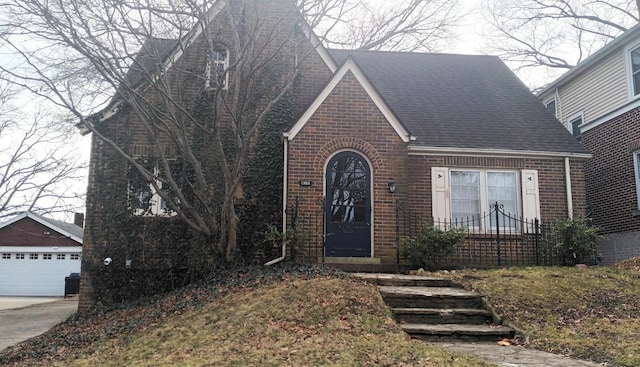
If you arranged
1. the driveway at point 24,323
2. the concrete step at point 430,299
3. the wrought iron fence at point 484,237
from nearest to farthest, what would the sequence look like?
the concrete step at point 430,299 → the driveway at point 24,323 → the wrought iron fence at point 484,237

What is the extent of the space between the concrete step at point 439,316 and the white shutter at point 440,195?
15.9 ft

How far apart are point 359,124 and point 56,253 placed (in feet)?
67.5

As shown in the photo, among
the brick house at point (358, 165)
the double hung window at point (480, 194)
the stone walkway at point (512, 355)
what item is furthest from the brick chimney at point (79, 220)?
the stone walkway at point (512, 355)

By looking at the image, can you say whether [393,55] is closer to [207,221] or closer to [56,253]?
[207,221]

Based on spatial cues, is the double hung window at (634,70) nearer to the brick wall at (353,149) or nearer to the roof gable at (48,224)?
the brick wall at (353,149)

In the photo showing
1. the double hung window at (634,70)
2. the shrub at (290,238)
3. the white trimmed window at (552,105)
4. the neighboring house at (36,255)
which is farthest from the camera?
the neighboring house at (36,255)

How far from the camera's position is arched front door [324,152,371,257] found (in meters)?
11.5

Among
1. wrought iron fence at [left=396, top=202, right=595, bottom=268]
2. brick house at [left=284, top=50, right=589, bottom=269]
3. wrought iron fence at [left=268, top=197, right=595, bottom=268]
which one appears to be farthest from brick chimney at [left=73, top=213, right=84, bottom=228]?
wrought iron fence at [left=396, top=202, right=595, bottom=268]

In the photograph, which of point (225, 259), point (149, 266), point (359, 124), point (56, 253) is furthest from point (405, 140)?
point (56, 253)

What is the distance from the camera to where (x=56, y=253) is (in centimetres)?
2614

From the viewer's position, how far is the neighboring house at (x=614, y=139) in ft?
45.8

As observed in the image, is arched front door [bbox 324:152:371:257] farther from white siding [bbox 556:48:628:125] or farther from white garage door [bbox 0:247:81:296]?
white garage door [bbox 0:247:81:296]

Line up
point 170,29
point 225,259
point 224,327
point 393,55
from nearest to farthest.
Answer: point 224,327, point 225,259, point 170,29, point 393,55

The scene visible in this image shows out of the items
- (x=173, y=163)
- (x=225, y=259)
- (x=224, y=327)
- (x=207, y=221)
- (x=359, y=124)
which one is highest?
(x=359, y=124)
